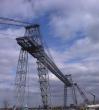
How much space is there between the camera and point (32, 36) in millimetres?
82500

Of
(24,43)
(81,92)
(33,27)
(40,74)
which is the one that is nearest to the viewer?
(24,43)

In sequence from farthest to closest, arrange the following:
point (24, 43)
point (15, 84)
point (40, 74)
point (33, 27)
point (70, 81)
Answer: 1. point (70, 81)
2. point (40, 74)
3. point (15, 84)
4. point (33, 27)
5. point (24, 43)

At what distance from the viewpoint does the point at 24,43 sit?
76875 mm

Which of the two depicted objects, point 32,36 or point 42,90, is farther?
point 42,90

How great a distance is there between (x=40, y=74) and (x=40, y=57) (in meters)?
20.9

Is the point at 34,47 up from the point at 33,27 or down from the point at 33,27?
down

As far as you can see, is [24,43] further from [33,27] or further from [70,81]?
[70,81]

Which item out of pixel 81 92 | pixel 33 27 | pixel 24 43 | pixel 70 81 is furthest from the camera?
pixel 81 92

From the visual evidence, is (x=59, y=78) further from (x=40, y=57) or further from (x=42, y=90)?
(x=40, y=57)

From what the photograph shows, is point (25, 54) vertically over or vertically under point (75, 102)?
over

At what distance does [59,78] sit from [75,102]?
162ft

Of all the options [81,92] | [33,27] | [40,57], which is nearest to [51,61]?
[40,57]

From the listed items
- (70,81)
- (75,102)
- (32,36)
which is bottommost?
(75,102)

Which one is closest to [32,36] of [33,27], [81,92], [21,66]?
[33,27]
